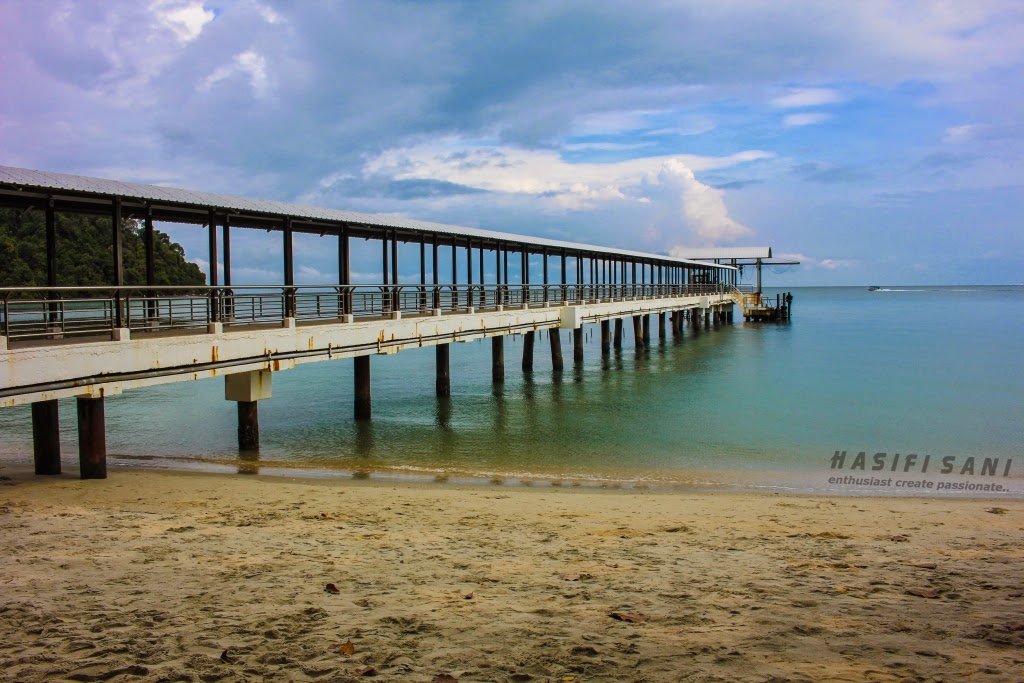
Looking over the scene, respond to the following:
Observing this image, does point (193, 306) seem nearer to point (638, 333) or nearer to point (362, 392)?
point (362, 392)

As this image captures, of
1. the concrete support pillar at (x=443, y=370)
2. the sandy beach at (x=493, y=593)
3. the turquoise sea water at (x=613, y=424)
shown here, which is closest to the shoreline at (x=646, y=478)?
the turquoise sea water at (x=613, y=424)

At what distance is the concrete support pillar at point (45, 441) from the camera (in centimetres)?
1223

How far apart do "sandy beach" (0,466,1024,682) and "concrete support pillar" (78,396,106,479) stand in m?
1.62

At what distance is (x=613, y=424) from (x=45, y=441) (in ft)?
43.4

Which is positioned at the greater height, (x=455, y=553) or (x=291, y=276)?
(x=291, y=276)

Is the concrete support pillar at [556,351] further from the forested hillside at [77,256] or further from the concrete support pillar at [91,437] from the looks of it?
the concrete support pillar at [91,437]

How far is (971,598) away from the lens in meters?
6.05

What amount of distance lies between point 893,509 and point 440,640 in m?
7.99

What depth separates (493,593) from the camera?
6.06 metres

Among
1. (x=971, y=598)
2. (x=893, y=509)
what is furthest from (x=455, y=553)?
(x=893, y=509)

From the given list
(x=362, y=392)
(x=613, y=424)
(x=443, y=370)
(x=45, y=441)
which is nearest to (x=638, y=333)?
(x=443, y=370)

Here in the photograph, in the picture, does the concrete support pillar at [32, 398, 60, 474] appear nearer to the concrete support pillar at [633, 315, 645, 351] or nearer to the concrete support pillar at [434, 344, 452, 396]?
the concrete support pillar at [434, 344, 452, 396]

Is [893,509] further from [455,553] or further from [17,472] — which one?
[17,472]

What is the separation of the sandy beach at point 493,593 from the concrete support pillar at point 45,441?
8.86 feet
